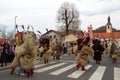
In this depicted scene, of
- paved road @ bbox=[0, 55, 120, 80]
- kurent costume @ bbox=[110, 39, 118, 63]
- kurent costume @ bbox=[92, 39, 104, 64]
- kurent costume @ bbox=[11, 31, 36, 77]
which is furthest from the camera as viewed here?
kurent costume @ bbox=[110, 39, 118, 63]

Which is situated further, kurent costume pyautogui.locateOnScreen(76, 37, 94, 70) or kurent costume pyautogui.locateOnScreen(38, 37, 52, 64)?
kurent costume pyautogui.locateOnScreen(38, 37, 52, 64)

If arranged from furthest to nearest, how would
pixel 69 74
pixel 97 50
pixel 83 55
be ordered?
1. pixel 97 50
2. pixel 83 55
3. pixel 69 74

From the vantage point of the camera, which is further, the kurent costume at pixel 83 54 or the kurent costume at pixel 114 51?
the kurent costume at pixel 114 51

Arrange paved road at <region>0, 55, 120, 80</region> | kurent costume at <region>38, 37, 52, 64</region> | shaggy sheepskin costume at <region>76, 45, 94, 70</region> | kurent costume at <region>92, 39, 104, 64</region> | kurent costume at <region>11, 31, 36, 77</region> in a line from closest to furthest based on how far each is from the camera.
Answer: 1. paved road at <region>0, 55, 120, 80</region>
2. kurent costume at <region>11, 31, 36, 77</region>
3. shaggy sheepskin costume at <region>76, 45, 94, 70</region>
4. kurent costume at <region>38, 37, 52, 64</region>
5. kurent costume at <region>92, 39, 104, 64</region>

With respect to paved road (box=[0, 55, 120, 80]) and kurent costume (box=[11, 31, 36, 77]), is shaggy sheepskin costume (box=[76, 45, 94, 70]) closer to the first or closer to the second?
paved road (box=[0, 55, 120, 80])

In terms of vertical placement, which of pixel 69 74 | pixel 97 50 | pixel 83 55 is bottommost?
pixel 69 74

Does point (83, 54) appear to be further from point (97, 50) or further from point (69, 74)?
point (97, 50)

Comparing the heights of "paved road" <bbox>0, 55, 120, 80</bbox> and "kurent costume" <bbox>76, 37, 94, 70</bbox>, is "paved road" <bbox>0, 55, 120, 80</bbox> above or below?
below

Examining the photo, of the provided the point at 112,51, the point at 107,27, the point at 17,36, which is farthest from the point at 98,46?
the point at 107,27

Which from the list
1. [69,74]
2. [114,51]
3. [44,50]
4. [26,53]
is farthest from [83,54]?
[114,51]

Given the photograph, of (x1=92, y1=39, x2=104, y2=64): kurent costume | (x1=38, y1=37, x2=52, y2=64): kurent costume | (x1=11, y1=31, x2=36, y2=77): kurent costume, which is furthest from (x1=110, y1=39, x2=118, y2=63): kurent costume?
(x1=11, y1=31, x2=36, y2=77): kurent costume

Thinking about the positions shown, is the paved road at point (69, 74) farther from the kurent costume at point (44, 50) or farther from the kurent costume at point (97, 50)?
the kurent costume at point (97, 50)

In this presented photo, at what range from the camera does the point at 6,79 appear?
43.1 ft

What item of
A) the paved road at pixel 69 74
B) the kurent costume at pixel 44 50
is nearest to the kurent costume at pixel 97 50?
the kurent costume at pixel 44 50
